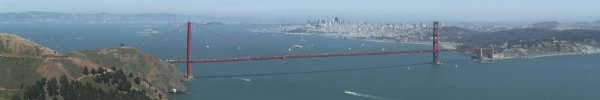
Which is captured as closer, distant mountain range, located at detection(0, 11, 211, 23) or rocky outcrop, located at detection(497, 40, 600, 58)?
rocky outcrop, located at detection(497, 40, 600, 58)

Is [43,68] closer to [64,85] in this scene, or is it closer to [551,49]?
[64,85]

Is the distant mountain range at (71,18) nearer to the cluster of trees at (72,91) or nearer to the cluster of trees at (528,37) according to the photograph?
the cluster of trees at (528,37)

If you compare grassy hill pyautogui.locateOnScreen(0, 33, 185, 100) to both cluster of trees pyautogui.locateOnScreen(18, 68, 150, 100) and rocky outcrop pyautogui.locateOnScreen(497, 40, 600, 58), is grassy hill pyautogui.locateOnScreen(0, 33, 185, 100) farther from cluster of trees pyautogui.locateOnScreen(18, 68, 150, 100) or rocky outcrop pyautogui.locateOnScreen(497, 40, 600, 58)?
rocky outcrop pyautogui.locateOnScreen(497, 40, 600, 58)

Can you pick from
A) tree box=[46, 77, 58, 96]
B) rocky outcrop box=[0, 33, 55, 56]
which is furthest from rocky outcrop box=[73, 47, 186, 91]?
tree box=[46, 77, 58, 96]

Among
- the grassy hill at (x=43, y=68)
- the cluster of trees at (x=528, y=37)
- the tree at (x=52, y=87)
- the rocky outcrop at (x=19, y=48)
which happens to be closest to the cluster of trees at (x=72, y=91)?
the tree at (x=52, y=87)

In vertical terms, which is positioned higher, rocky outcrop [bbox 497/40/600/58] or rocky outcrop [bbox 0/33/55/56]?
rocky outcrop [bbox 0/33/55/56]

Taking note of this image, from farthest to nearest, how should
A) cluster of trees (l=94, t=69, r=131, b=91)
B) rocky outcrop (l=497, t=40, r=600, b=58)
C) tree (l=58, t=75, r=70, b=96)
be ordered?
rocky outcrop (l=497, t=40, r=600, b=58) → cluster of trees (l=94, t=69, r=131, b=91) → tree (l=58, t=75, r=70, b=96)

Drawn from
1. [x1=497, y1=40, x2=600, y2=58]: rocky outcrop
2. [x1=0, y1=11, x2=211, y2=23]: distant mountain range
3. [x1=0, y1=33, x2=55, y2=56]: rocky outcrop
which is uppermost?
[x1=0, y1=11, x2=211, y2=23]: distant mountain range

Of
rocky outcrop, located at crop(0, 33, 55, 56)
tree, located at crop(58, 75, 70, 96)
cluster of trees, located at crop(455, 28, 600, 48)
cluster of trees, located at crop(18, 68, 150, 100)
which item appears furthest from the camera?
cluster of trees, located at crop(455, 28, 600, 48)

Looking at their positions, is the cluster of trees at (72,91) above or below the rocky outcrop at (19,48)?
below
